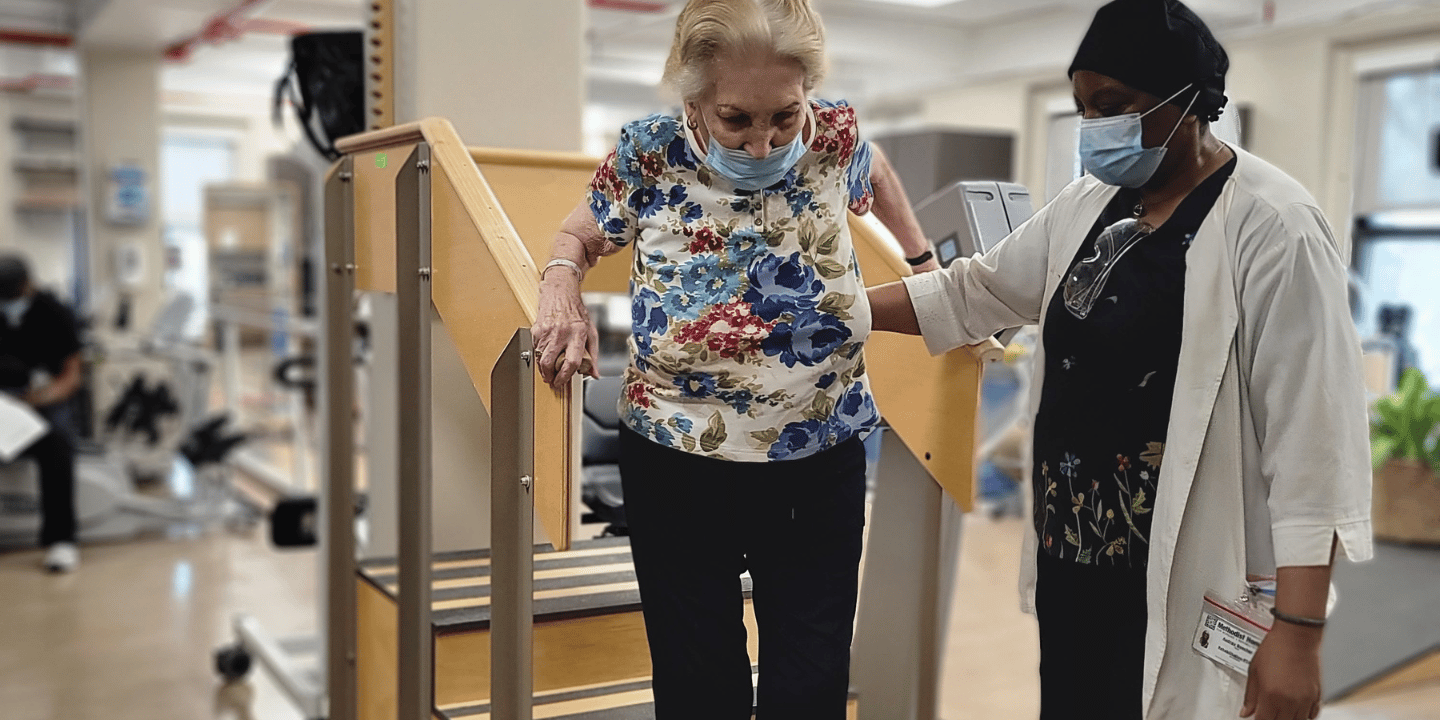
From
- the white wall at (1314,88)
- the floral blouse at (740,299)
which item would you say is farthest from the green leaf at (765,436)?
the white wall at (1314,88)

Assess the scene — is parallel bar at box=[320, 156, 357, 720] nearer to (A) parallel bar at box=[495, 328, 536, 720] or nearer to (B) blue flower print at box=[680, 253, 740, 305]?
(A) parallel bar at box=[495, 328, 536, 720]

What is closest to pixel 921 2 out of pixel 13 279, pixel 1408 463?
pixel 1408 463

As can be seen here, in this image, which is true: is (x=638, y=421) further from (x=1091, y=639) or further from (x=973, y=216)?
(x=973, y=216)

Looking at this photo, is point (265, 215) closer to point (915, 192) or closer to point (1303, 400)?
point (915, 192)

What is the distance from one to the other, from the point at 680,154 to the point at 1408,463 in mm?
4201

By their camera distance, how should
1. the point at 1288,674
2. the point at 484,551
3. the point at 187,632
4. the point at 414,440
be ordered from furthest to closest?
the point at 187,632, the point at 484,551, the point at 414,440, the point at 1288,674

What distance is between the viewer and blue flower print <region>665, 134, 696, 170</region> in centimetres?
148

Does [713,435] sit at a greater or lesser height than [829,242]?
lesser

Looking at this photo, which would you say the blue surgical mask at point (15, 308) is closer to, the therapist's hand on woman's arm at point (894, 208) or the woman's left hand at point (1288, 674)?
the therapist's hand on woman's arm at point (894, 208)

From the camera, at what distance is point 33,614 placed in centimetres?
477

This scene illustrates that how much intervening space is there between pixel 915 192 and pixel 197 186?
14112mm

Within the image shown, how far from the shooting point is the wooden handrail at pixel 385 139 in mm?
2141

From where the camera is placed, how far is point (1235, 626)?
1.38 m

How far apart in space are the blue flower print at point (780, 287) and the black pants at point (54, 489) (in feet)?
17.2
